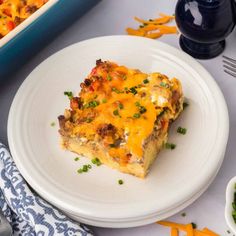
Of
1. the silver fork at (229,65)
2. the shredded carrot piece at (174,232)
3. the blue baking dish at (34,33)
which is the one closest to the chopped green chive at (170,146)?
the shredded carrot piece at (174,232)

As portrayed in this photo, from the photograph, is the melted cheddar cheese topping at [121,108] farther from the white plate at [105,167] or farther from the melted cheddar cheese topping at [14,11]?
the melted cheddar cheese topping at [14,11]

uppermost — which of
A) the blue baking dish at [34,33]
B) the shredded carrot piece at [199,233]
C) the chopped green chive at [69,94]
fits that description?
the blue baking dish at [34,33]

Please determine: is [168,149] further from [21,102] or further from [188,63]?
[21,102]

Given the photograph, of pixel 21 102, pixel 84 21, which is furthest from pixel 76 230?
pixel 84 21

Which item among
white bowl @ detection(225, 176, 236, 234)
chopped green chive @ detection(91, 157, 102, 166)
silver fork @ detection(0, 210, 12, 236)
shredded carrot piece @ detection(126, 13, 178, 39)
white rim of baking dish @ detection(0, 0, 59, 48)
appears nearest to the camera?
white bowl @ detection(225, 176, 236, 234)

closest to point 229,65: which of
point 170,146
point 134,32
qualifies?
point 134,32

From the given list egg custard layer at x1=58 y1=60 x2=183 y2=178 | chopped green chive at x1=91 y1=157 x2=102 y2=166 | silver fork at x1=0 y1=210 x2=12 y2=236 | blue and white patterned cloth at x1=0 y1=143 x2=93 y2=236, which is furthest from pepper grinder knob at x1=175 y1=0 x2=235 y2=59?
silver fork at x1=0 y1=210 x2=12 y2=236

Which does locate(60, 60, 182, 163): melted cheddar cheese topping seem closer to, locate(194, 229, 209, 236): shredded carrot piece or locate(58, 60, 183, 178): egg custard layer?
locate(58, 60, 183, 178): egg custard layer
